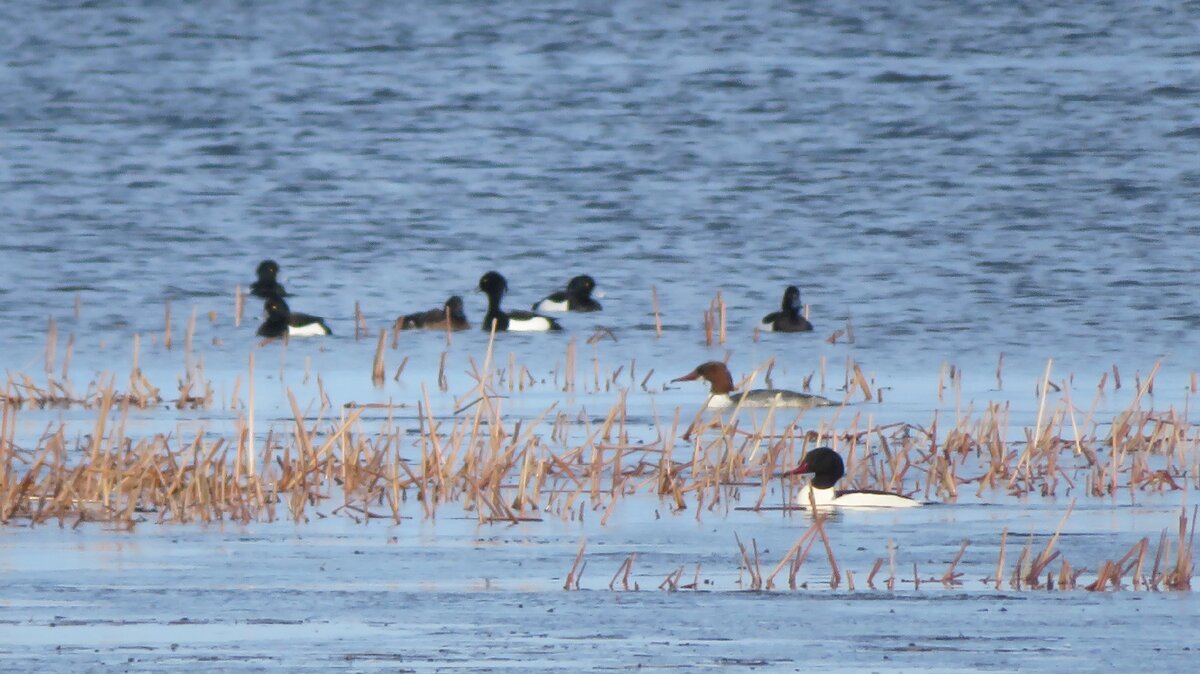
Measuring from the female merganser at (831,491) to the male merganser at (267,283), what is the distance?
12483 millimetres

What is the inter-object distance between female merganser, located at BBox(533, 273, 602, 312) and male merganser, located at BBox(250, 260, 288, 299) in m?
2.34

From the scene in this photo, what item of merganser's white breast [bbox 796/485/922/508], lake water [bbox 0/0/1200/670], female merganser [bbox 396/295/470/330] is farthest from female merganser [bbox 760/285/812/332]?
merganser's white breast [bbox 796/485/922/508]

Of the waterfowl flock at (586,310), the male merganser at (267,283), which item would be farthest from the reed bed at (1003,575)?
the male merganser at (267,283)

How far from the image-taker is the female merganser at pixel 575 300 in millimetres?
22219

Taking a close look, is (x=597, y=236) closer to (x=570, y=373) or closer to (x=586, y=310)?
(x=586, y=310)

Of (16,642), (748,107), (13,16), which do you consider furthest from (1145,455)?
(13,16)

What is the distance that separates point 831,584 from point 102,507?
2.90 m

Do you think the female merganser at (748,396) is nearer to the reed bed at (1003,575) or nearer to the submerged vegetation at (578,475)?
the submerged vegetation at (578,475)

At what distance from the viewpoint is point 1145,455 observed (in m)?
10.8

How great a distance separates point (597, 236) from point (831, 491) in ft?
58.4

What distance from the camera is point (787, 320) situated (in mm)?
20125

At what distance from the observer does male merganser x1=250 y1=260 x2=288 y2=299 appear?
75.5 feet

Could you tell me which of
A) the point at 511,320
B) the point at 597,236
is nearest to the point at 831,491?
the point at 511,320

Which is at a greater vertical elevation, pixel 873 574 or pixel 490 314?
pixel 490 314
